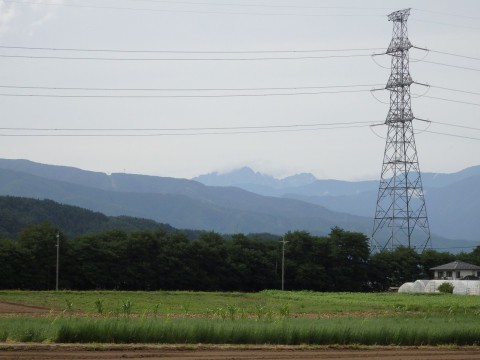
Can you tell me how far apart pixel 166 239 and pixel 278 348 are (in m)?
69.4

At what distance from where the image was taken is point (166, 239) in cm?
9575

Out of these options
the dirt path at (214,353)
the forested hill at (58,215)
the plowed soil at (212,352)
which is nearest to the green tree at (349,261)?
the forested hill at (58,215)

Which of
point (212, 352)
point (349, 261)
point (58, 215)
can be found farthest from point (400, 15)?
point (58, 215)

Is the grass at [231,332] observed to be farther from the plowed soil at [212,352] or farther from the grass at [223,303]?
the grass at [223,303]

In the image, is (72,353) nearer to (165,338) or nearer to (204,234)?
(165,338)

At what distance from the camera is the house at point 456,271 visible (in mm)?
104688

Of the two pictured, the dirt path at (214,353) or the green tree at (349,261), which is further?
the green tree at (349,261)

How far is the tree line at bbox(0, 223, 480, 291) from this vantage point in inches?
3376

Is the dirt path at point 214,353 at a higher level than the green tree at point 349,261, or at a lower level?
lower

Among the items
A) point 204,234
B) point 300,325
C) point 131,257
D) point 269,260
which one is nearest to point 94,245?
point 131,257

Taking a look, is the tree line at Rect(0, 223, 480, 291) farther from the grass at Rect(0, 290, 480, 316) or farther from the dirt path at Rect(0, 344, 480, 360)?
the dirt path at Rect(0, 344, 480, 360)

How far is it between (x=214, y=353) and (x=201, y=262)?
71.1 m

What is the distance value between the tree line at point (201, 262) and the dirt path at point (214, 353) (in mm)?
60195

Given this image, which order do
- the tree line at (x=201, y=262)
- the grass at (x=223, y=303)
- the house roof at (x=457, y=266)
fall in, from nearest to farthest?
the grass at (x=223, y=303)
the tree line at (x=201, y=262)
the house roof at (x=457, y=266)
